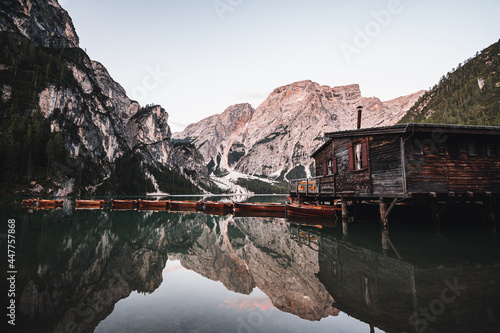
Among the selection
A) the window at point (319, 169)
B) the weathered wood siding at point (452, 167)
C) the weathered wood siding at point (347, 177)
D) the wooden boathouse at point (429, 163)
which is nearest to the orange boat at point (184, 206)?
the window at point (319, 169)

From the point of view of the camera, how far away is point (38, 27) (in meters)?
152

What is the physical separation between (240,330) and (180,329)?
4.69ft

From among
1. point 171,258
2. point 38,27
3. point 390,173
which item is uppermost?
point 38,27

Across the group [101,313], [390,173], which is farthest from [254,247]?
[390,173]

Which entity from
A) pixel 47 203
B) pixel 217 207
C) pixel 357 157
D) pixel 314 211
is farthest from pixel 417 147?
pixel 47 203

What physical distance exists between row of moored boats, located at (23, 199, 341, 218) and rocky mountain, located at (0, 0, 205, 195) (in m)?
51.2

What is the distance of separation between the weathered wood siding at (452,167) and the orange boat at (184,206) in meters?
37.1

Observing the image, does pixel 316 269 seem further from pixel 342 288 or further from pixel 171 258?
pixel 171 258

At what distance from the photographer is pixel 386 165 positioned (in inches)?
780

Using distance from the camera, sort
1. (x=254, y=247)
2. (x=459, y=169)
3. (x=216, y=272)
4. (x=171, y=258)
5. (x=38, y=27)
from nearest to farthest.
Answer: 1. (x=216, y=272)
2. (x=171, y=258)
3. (x=254, y=247)
4. (x=459, y=169)
5. (x=38, y=27)

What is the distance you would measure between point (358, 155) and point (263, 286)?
1648 cm

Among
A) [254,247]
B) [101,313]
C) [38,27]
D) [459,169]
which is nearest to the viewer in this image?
[101,313]

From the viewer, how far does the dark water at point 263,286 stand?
6.22 meters

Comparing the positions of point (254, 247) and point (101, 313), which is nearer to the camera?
point (101, 313)
